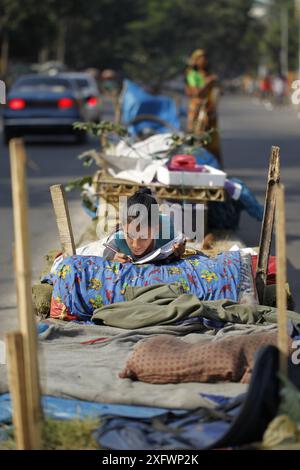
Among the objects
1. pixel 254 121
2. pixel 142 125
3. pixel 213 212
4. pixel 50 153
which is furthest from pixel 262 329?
pixel 254 121

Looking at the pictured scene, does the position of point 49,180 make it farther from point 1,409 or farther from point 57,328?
point 1,409

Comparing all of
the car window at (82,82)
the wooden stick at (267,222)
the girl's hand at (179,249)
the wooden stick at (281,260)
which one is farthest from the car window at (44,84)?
the wooden stick at (281,260)

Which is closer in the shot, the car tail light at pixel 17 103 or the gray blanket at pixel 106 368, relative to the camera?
the gray blanket at pixel 106 368

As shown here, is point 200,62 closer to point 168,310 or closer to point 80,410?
point 168,310

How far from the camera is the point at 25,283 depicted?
4.37 metres

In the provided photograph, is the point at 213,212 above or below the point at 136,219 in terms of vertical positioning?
below

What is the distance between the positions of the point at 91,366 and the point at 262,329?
41.7 inches

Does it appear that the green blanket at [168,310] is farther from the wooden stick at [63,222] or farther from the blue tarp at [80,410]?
A: the blue tarp at [80,410]

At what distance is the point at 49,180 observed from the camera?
56.0 feet

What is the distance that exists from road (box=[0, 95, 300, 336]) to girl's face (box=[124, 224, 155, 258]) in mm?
1056

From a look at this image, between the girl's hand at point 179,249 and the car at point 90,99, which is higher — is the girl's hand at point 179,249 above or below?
above

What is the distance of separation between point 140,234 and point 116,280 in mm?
391

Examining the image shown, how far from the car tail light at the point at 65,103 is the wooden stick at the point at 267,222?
1673cm

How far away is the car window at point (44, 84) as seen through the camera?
24.5m
